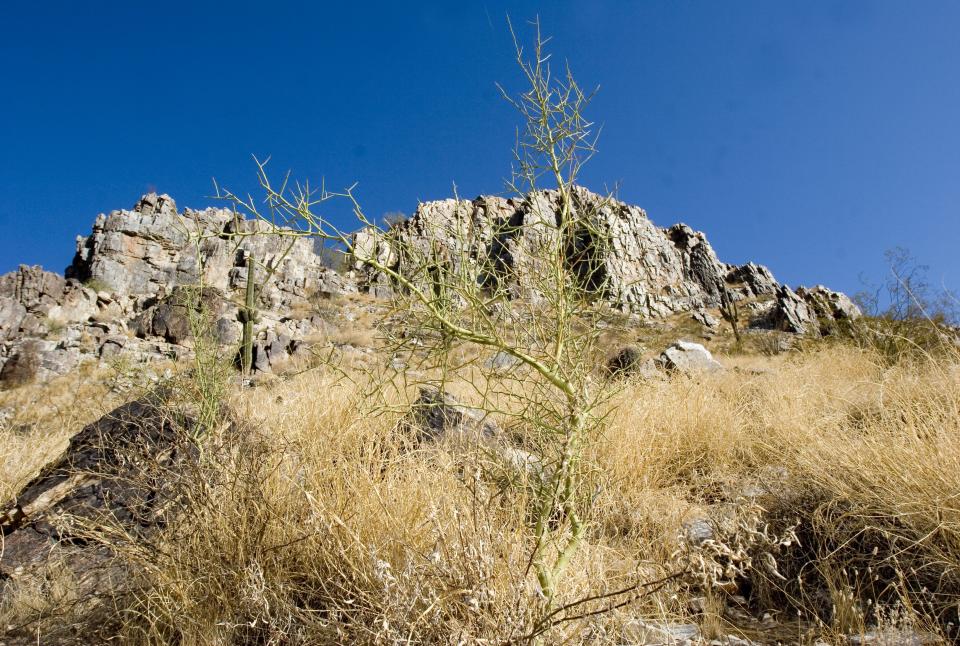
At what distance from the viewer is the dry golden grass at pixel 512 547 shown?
1225mm

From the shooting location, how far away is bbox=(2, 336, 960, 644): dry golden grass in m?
1.22

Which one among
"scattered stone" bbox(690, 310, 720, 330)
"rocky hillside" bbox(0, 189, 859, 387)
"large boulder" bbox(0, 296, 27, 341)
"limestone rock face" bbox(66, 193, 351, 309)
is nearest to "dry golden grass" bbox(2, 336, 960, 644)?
"rocky hillside" bbox(0, 189, 859, 387)

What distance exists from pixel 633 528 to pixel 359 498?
130cm

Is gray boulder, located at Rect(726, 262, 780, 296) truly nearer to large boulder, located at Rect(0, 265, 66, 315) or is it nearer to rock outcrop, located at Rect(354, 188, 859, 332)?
rock outcrop, located at Rect(354, 188, 859, 332)

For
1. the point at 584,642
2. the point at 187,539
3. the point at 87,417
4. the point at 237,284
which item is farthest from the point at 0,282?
the point at 584,642

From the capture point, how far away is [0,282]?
71.7 ft

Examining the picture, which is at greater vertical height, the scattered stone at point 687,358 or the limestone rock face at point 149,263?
the limestone rock face at point 149,263

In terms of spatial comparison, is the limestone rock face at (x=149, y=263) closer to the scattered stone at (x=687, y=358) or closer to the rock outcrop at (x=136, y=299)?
the rock outcrop at (x=136, y=299)

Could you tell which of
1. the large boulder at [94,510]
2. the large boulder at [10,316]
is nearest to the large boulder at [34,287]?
the large boulder at [10,316]

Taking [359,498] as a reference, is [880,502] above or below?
above

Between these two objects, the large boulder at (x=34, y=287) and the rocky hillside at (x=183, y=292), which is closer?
the rocky hillside at (x=183, y=292)

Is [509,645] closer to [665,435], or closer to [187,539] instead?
[187,539]

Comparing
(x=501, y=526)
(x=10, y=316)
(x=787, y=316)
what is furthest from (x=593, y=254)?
(x=787, y=316)

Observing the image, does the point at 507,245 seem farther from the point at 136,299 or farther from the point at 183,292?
the point at 136,299
